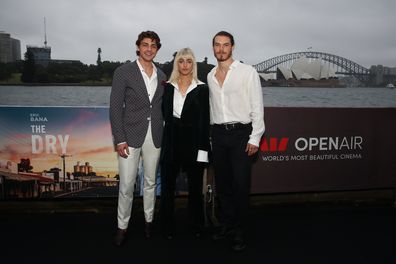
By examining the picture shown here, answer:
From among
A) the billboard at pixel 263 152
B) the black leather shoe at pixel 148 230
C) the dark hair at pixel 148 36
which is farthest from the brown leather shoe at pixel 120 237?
the dark hair at pixel 148 36

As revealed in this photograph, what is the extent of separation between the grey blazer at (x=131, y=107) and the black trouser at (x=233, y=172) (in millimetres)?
598

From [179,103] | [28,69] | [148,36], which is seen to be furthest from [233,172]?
[28,69]

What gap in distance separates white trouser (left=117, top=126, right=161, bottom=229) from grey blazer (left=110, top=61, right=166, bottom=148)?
0.29 feet

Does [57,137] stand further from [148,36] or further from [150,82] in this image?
[148,36]

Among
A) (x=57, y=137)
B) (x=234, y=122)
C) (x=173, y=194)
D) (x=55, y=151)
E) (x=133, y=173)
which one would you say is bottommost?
(x=173, y=194)

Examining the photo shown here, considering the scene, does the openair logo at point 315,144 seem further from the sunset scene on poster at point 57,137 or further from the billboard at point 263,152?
the sunset scene on poster at point 57,137

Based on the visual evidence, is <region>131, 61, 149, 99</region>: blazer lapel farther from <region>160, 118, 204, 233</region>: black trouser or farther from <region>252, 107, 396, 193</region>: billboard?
<region>252, 107, 396, 193</region>: billboard

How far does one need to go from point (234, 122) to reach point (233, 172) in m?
0.46

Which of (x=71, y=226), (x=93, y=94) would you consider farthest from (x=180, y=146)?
(x=93, y=94)

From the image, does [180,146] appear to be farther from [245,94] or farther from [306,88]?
[306,88]

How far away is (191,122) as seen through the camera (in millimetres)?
3025

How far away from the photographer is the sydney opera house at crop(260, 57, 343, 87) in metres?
70.5

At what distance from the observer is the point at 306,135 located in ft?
13.6

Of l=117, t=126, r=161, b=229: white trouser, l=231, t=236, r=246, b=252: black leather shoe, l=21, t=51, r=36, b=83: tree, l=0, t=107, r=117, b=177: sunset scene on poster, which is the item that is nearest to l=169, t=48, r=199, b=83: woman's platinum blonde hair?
l=117, t=126, r=161, b=229: white trouser
